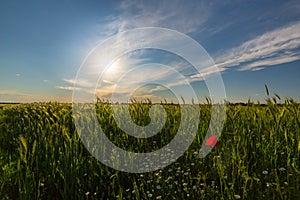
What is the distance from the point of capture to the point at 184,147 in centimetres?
451

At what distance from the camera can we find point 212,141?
14.6 feet

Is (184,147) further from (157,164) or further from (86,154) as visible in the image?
(86,154)

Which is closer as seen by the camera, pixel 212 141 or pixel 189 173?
pixel 189 173

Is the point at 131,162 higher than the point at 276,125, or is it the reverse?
the point at 276,125

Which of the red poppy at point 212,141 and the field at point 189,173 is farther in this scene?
the red poppy at point 212,141

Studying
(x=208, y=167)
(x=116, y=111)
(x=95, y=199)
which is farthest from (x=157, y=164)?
(x=116, y=111)

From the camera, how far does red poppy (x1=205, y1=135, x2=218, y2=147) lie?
14.3ft

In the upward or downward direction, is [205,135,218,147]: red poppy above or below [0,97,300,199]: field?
above

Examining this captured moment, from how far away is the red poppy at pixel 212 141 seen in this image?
435 cm

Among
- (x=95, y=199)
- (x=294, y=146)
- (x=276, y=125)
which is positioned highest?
(x=276, y=125)

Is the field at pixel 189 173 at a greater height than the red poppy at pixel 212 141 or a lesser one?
lesser

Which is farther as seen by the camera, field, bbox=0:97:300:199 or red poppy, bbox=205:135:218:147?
red poppy, bbox=205:135:218:147

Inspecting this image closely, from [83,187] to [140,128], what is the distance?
77.5 inches

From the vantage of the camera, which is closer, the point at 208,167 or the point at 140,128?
the point at 208,167
